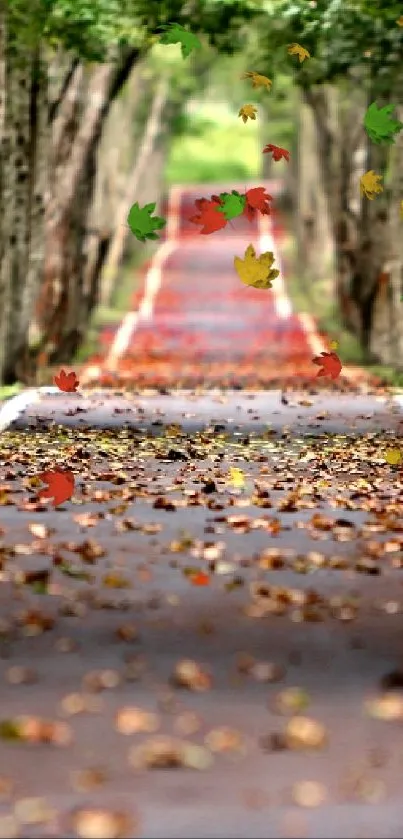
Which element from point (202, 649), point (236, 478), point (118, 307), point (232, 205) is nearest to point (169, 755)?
point (202, 649)

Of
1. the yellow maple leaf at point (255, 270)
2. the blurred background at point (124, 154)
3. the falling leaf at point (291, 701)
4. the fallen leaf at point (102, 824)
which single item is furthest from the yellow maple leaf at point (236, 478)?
the fallen leaf at point (102, 824)

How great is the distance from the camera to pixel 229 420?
17422mm

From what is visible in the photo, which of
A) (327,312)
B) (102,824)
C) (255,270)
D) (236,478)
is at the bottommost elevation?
(102,824)

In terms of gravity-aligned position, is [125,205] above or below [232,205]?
above

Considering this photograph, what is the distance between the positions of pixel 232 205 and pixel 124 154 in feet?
105

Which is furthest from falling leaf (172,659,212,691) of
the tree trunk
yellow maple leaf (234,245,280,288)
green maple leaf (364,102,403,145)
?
the tree trunk

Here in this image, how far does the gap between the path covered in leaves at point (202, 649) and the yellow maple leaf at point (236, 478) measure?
3 cm

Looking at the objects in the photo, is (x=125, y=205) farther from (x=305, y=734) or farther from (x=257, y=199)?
(x=305, y=734)

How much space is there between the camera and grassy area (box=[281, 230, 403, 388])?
2662cm

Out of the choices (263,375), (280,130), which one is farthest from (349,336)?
(280,130)

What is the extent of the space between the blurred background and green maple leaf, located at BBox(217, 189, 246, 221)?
3.85 metres

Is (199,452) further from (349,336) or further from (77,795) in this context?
(349,336)

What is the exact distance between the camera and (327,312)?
1575 inches

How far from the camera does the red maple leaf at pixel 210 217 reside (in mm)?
11797
